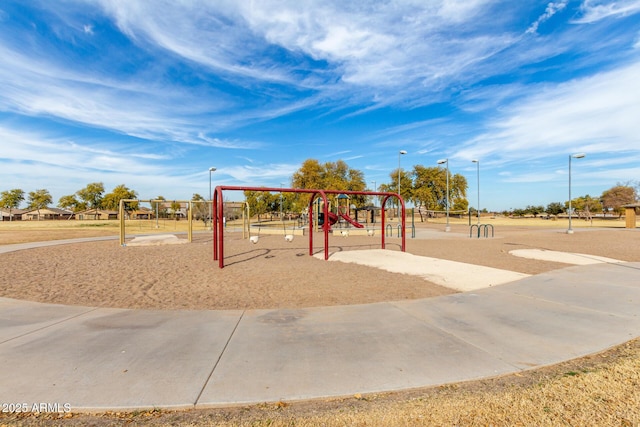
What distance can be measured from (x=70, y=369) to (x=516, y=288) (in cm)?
746

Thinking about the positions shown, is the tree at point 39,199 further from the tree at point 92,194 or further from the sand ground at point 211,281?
the sand ground at point 211,281

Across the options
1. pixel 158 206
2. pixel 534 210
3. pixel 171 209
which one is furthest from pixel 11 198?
pixel 534 210

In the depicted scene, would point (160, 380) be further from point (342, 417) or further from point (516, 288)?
point (516, 288)

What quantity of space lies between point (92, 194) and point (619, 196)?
136 metres

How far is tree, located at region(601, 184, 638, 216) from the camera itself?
230 ft

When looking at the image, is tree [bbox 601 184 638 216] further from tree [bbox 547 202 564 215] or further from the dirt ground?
the dirt ground

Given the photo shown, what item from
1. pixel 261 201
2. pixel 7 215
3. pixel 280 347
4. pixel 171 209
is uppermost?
pixel 261 201

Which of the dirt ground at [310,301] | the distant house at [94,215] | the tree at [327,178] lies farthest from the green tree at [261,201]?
the distant house at [94,215]

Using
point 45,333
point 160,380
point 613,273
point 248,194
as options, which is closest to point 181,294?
point 45,333

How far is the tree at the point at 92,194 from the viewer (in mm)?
94875

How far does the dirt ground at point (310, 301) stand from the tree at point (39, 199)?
4616 inches

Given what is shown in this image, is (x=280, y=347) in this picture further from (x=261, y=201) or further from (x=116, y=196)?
(x=116, y=196)

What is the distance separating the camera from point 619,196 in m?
71.8

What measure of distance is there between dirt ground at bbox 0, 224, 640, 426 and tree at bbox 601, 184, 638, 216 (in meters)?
79.4
